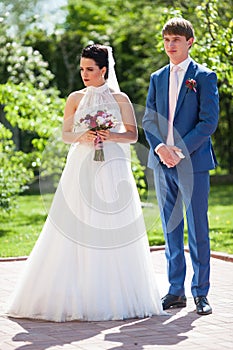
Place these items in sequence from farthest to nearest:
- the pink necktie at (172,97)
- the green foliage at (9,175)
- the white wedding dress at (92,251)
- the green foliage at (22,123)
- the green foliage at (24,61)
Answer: the green foliage at (24,61) → the green foliage at (22,123) → the green foliage at (9,175) → the pink necktie at (172,97) → the white wedding dress at (92,251)

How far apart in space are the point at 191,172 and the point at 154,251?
370 cm

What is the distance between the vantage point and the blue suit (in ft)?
20.5

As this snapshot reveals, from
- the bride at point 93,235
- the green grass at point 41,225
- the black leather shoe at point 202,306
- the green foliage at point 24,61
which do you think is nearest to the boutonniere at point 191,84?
the bride at point 93,235

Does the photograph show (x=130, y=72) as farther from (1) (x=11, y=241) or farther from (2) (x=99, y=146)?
(2) (x=99, y=146)

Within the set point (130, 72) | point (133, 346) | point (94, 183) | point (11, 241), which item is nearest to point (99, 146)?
point (94, 183)

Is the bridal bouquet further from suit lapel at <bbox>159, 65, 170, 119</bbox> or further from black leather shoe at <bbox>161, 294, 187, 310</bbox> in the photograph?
black leather shoe at <bbox>161, 294, 187, 310</bbox>

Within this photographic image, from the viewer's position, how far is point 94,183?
6.32 meters

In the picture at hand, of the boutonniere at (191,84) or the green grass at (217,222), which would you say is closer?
the boutonniere at (191,84)

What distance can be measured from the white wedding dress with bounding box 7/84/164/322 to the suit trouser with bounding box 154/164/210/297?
9.4 inches

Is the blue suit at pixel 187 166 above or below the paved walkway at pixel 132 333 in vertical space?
above

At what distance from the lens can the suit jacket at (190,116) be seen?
Answer: 6.23m

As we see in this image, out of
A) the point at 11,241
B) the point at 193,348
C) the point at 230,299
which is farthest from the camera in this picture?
the point at 11,241

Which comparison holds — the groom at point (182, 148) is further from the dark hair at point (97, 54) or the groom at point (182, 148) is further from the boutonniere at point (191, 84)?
the dark hair at point (97, 54)

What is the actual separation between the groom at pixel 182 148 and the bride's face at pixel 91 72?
0.42 m
